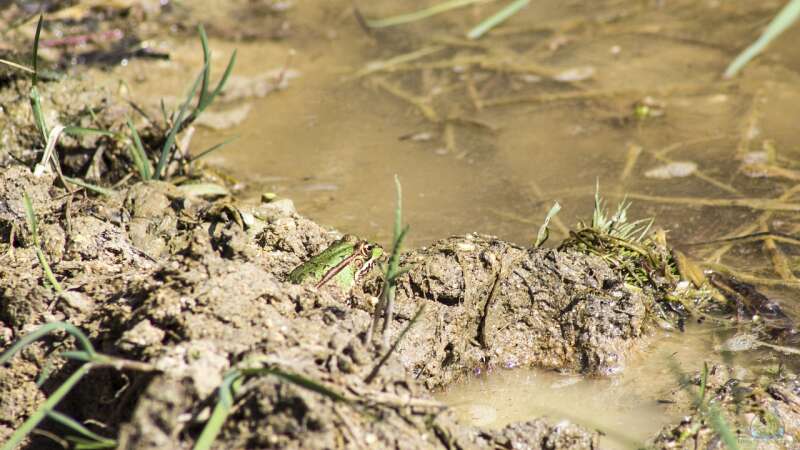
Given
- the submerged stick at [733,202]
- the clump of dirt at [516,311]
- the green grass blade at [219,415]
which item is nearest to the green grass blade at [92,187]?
the clump of dirt at [516,311]

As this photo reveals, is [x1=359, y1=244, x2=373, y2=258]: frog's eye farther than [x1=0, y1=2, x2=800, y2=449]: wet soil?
Yes

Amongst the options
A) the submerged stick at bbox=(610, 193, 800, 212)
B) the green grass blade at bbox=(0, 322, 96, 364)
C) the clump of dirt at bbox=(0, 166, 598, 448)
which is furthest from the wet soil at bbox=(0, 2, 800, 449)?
the submerged stick at bbox=(610, 193, 800, 212)

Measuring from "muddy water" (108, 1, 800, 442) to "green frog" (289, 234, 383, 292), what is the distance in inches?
17.8

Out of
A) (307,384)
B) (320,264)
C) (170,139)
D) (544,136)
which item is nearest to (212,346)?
(307,384)

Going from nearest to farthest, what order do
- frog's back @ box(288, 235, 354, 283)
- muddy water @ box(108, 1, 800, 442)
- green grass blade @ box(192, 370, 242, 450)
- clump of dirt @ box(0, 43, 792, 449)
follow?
green grass blade @ box(192, 370, 242, 450), clump of dirt @ box(0, 43, 792, 449), frog's back @ box(288, 235, 354, 283), muddy water @ box(108, 1, 800, 442)

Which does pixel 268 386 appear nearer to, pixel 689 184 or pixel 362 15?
pixel 689 184

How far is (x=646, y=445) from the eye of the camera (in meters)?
2.01

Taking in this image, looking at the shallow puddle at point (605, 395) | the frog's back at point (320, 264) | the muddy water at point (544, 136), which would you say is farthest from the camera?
the muddy water at point (544, 136)

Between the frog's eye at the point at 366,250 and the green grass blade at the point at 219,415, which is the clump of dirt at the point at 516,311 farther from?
the green grass blade at the point at 219,415

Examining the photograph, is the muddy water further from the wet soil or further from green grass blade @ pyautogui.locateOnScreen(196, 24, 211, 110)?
green grass blade @ pyautogui.locateOnScreen(196, 24, 211, 110)

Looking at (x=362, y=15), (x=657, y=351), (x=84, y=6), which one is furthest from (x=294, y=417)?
(x=84, y=6)

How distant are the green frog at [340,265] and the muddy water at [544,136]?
0.45m

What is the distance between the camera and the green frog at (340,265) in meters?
2.32

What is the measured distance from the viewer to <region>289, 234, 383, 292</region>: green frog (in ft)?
7.62
